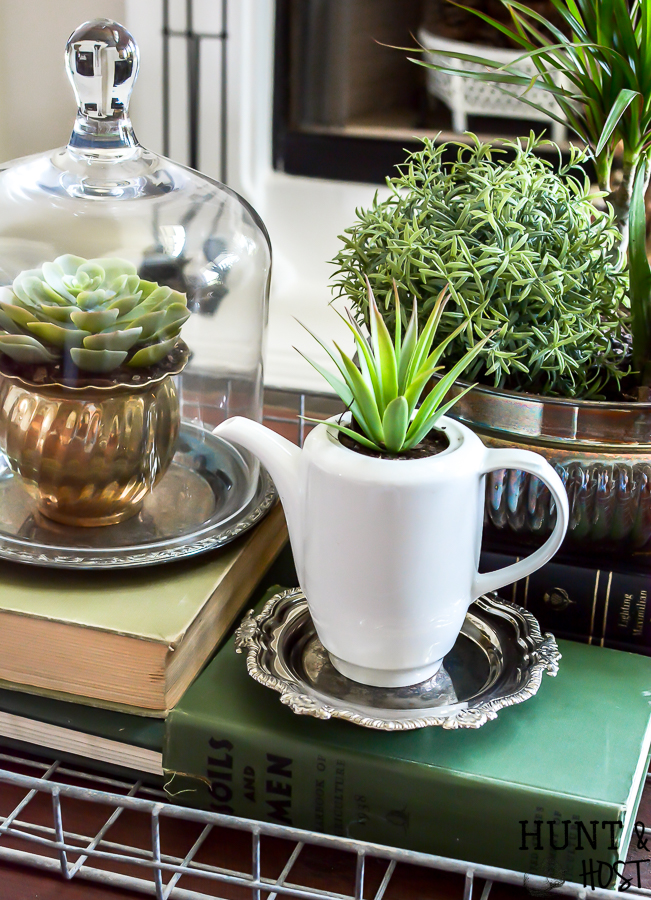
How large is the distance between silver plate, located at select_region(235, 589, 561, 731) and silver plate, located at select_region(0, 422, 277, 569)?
5 cm

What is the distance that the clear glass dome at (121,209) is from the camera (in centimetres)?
44

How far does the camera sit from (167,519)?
45 centimetres

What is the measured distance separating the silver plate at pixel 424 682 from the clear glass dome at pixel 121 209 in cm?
20

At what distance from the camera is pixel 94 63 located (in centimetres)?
43

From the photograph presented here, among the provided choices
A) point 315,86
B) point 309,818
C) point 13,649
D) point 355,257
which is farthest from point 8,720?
point 315,86

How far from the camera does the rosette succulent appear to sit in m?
0.41

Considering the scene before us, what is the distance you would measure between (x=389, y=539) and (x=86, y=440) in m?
0.16

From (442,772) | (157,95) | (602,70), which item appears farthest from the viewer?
→ (157,95)

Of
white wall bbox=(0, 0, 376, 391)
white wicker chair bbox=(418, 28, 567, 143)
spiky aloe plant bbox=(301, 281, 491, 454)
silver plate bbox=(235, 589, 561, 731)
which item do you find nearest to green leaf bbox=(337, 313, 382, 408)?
spiky aloe plant bbox=(301, 281, 491, 454)

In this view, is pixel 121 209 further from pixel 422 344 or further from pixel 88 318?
pixel 422 344

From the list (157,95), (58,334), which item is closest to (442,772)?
(58,334)

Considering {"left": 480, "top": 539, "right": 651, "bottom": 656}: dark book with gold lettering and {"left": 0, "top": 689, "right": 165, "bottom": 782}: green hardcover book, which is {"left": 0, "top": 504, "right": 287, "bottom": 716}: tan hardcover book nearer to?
{"left": 0, "top": 689, "right": 165, "bottom": 782}: green hardcover book

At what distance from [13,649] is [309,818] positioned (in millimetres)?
141

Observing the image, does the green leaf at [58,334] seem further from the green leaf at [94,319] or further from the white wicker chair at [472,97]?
the white wicker chair at [472,97]
